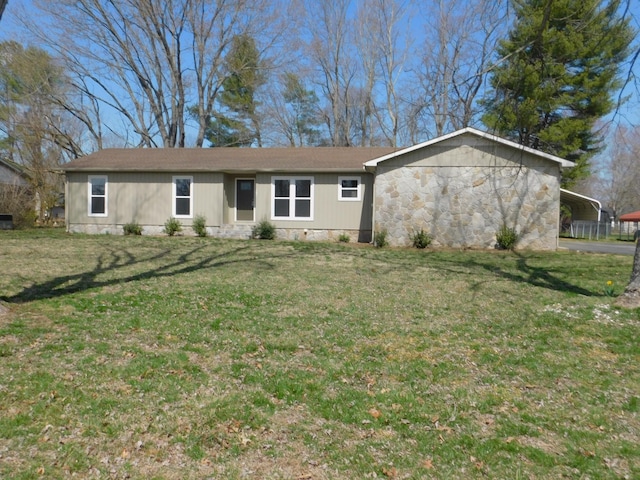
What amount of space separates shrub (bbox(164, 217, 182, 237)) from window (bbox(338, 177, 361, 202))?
234 inches

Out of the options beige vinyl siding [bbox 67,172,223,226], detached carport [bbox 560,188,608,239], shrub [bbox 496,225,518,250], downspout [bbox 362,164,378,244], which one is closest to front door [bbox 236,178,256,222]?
beige vinyl siding [bbox 67,172,223,226]

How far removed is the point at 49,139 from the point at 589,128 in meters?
28.4

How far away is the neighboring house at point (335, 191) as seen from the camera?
14062mm


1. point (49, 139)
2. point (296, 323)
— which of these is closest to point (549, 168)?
point (296, 323)

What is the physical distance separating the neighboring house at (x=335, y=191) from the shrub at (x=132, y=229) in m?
0.25

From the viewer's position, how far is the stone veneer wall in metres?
14.0

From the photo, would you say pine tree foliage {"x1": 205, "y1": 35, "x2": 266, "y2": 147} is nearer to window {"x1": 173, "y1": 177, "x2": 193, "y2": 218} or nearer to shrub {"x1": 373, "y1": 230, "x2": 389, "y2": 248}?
window {"x1": 173, "y1": 177, "x2": 193, "y2": 218}

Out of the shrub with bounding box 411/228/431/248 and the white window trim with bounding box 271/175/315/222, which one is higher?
the white window trim with bounding box 271/175/315/222

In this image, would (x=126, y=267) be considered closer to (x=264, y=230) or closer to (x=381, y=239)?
(x=264, y=230)

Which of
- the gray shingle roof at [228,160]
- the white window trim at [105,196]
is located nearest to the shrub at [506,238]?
the gray shingle roof at [228,160]

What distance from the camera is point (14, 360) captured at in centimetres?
418

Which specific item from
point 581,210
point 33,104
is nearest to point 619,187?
point 581,210

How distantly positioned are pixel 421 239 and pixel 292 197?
4.97 m

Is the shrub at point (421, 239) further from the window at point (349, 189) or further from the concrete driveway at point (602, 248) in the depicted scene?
the concrete driveway at point (602, 248)
